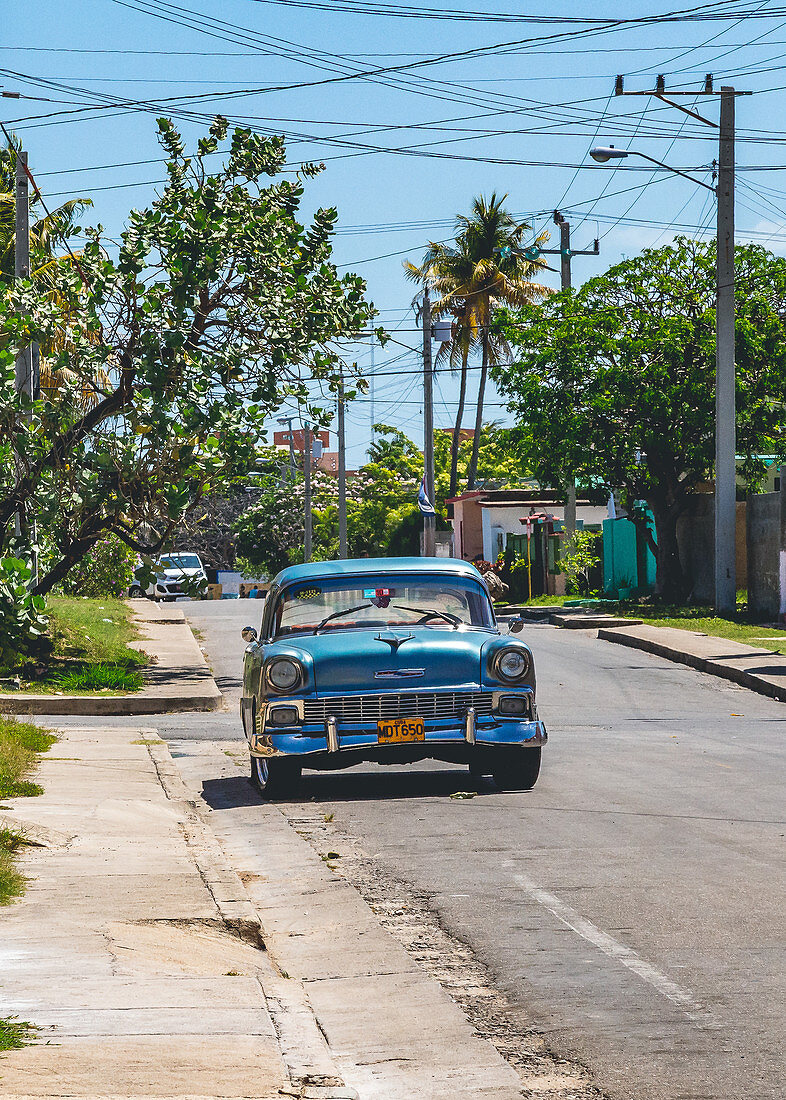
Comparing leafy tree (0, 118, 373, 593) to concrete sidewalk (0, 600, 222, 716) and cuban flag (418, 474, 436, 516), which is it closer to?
concrete sidewalk (0, 600, 222, 716)

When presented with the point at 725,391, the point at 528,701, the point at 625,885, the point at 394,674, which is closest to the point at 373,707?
the point at 394,674

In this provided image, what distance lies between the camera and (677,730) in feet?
51.0

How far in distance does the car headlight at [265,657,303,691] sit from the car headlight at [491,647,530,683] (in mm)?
1429

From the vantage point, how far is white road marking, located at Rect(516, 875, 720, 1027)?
551 centimetres

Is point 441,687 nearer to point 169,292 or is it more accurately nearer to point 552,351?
point 169,292

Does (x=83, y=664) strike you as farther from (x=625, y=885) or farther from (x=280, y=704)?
(x=625, y=885)

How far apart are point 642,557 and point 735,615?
9204mm

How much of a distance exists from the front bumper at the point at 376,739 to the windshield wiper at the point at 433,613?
113 cm

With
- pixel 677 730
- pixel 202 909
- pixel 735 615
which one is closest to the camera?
pixel 202 909

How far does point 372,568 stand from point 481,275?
49391 mm

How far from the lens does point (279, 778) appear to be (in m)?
10.9

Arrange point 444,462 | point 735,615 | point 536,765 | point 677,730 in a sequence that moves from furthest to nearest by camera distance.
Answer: point 444,462, point 735,615, point 677,730, point 536,765

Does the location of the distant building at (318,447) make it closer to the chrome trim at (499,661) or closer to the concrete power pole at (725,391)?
the concrete power pole at (725,391)

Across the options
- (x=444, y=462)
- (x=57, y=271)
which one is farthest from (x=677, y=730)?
(x=444, y=462)
